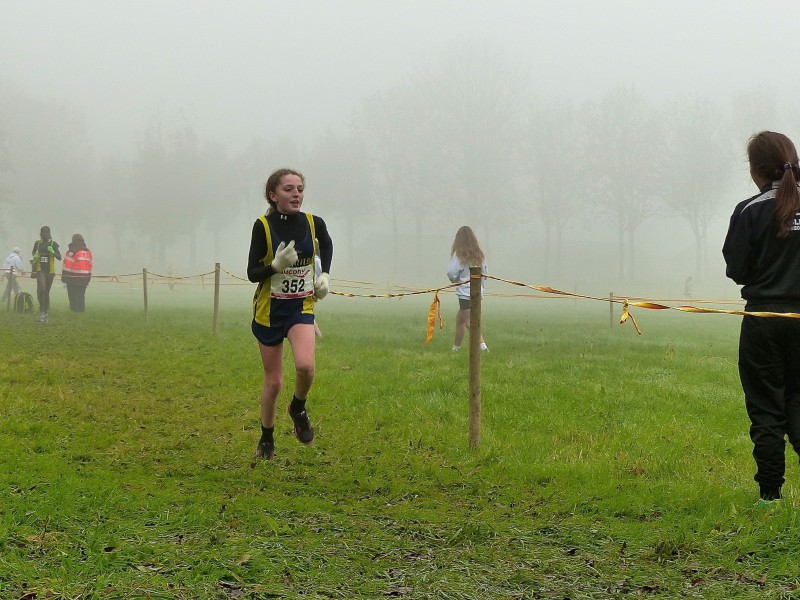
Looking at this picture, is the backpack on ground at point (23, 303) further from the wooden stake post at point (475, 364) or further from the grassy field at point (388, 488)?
the wooden stake post at point (475, 364)

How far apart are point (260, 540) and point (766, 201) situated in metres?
3.54

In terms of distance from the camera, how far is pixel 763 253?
444 centimetres

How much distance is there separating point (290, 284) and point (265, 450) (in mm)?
1412

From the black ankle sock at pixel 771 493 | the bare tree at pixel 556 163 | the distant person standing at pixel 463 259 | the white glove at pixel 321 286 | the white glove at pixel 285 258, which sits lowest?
the black ankle sock at pixel 771 493

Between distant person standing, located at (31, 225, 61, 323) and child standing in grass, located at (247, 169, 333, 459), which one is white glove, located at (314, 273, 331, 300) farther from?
distant person standing, located at (31, 225, 61, 323)

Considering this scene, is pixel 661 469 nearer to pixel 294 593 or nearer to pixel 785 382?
pixel 785 382

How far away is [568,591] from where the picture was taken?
3.38m

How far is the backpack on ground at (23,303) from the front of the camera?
19328mm

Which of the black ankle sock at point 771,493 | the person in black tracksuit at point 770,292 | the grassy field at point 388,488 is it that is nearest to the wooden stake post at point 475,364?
the grassy field at point 388,488

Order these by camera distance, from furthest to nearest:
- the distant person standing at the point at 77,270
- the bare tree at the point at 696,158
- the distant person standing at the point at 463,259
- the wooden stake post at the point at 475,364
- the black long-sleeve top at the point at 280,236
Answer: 1. the bare tree at the point at 696,158
2. the distant person standing at the point at 77,270
3. the distant person standing at the point at 463,259
4. the wooden stake post at the point at 475,364
5. the black long-sleeve top at the point at 280,236

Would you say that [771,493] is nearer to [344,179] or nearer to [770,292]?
[770,292]

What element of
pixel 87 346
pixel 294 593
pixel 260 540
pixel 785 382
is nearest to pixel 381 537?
pixel 260 540

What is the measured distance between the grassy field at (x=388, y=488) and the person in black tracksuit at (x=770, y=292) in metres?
0.46

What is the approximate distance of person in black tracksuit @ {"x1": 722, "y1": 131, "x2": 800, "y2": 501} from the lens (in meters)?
4.36
